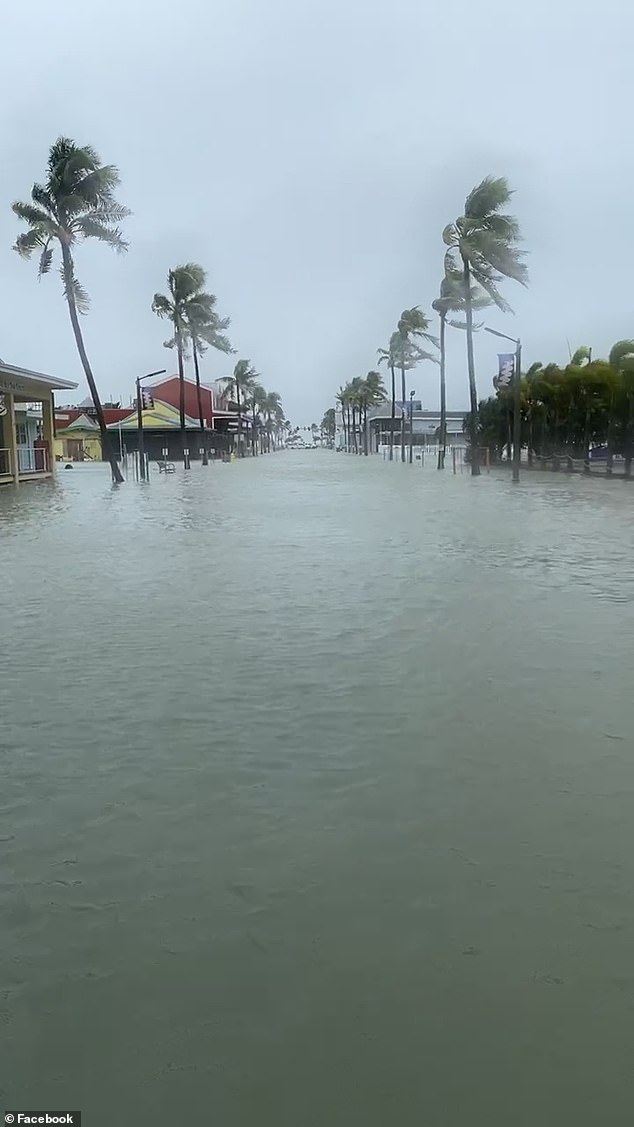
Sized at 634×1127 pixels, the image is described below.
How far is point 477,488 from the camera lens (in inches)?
1689

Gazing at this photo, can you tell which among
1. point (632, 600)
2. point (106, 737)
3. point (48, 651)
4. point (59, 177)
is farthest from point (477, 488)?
point (106, 737)

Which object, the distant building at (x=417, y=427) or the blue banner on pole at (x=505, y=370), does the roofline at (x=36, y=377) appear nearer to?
the blue banner on pole at (x=505, y=370)

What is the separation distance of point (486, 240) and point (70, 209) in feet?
64.3

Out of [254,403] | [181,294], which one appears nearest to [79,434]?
[181,294]

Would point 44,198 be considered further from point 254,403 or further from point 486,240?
point 254,403

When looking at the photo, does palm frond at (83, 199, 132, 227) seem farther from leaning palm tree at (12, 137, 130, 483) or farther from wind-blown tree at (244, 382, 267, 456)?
wind-blown tree at (244, 382, 267, 456)

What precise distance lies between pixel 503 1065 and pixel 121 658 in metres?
7.07

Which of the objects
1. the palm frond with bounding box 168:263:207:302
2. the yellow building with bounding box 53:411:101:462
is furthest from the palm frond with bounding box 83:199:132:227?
the yellow building with bounding box 53:411:101:462

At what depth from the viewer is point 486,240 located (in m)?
55.0

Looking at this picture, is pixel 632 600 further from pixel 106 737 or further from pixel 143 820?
pixel 143 820

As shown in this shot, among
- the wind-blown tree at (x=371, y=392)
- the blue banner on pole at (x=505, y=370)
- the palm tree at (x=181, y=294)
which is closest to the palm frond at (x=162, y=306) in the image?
the palm tree at (x=181, y=294)

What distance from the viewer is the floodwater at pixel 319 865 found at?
360 cm

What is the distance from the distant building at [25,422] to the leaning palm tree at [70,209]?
428 cm

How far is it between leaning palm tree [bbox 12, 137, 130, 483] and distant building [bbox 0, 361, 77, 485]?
4.28 m
